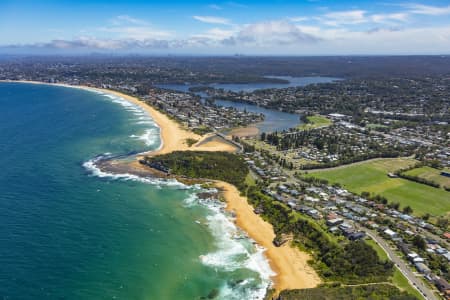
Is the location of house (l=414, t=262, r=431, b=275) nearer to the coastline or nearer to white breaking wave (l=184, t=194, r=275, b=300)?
the coastline

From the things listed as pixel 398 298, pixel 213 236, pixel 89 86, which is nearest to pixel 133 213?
pixel 213 236

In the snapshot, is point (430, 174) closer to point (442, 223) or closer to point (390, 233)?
point (442, 223)

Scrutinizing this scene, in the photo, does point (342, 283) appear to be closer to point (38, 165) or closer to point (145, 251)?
point (145, 251)

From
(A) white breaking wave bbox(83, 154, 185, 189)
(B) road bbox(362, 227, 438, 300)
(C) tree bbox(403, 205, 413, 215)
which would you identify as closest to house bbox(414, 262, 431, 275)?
(B) road bbox(362, 227, 438, 300)

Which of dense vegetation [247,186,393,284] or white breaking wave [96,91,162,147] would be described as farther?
white breaking wave [96,91,162,147]

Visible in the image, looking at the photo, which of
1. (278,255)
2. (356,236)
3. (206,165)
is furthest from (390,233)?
(206,165)

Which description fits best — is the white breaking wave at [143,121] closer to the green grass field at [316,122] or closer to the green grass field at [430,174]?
the green grass field at [316,122]
